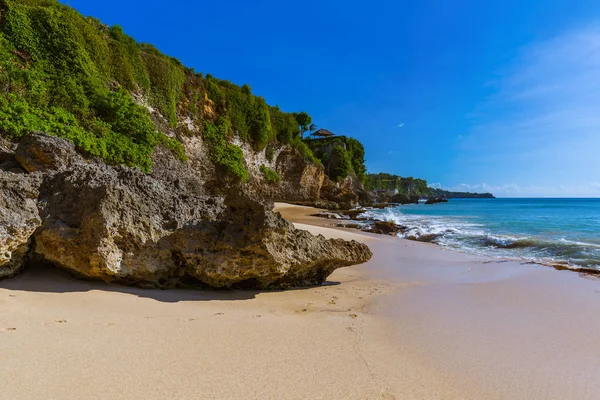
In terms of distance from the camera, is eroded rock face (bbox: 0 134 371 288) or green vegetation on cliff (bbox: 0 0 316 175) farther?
green vegetation on cliff (bbox: 0 0 316 175)

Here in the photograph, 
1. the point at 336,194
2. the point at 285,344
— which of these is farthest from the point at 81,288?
the point at 336,194

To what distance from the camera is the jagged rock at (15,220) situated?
370cm

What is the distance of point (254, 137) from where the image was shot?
3055cm

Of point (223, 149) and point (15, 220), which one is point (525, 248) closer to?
point (15, 220)

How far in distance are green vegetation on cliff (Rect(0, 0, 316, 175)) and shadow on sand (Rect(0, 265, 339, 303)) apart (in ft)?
24.3

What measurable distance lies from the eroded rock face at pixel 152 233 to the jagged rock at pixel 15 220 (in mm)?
17

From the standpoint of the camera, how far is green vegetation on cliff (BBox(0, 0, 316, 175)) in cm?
1091

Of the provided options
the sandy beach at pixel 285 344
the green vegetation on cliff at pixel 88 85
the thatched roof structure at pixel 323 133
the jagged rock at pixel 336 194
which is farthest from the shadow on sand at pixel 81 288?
the thatched roof structure at pixel 323 133

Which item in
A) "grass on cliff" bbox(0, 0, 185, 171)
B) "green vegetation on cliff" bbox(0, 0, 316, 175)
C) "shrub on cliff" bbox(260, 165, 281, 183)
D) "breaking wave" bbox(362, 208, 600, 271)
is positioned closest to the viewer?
"breaking wave" bbox(362, 208, 600, 271)

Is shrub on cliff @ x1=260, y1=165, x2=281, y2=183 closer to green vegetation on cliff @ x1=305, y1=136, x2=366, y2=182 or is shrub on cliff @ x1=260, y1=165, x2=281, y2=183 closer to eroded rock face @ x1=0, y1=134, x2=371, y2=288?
green vegetation on cliff @ x1=305, y1=136, x2=366, y2=182

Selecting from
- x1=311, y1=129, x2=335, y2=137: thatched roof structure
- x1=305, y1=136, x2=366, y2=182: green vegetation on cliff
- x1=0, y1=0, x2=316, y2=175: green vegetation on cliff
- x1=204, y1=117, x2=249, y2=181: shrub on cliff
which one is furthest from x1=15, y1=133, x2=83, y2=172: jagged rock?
x1=311, y1=129, x2=335, y2=137: thatched roof structure

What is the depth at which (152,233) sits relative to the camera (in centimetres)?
438

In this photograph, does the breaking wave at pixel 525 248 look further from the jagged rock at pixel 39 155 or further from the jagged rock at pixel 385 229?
the jagged rock at pixel 39 155

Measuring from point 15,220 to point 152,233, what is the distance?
1.57m
